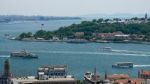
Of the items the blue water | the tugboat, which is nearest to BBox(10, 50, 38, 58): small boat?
the tugboat

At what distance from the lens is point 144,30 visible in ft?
141

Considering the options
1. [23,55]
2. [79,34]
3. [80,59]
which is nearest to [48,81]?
[80,59]

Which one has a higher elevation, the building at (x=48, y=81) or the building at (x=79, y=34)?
the building at (x=48, y=81)

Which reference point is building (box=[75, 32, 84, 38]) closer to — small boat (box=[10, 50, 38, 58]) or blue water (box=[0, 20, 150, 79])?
blue water (box=[0, 20, 150, 79])

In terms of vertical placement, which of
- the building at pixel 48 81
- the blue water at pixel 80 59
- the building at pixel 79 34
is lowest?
the building at pixel 79 34

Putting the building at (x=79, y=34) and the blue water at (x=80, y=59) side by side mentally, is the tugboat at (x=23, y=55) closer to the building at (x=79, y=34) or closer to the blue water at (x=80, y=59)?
the blue water at (x=80, y=59)

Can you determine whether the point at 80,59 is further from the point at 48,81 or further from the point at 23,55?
the point at 48,81

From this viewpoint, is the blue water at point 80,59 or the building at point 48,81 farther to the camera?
the blue water at point 80,59

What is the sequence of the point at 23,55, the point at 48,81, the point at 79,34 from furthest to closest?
1. the point at 79,34
2. the point at 23,55
3. the point at 48,81

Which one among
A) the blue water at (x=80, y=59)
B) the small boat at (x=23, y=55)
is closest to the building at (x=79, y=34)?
the blue water at (x=80, y=59)

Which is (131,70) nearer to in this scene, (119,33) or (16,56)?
(16,56)

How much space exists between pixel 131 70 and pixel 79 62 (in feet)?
9.29

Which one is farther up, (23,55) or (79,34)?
(23,55)

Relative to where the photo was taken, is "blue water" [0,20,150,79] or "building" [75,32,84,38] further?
"building" [75,32,84,38]
